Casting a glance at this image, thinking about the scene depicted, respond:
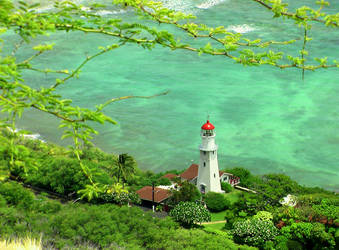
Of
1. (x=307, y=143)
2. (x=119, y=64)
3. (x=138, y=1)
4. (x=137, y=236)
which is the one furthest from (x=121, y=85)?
(x=138, y=1)

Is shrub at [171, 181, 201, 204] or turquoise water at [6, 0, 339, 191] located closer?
shrub at [171, 181, 201, 204]

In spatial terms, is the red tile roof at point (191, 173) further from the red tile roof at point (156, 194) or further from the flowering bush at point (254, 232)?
the flowering bush at point (254, 232)

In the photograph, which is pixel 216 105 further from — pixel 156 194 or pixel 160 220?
pixel 160 220

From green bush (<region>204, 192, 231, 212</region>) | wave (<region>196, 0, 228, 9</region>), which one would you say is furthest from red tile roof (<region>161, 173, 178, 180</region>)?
wave (<region>196, 0, 228, 9</region>)

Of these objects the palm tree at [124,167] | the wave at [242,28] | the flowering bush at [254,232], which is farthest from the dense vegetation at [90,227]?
the wave at [242,28]

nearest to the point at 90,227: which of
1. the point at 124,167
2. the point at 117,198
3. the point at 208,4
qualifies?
the point at 117,198

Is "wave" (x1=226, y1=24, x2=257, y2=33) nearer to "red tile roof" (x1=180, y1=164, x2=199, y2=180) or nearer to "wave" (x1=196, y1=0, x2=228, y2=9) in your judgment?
"wave" (x1=196, y1=0, x2=228, y2=9)
